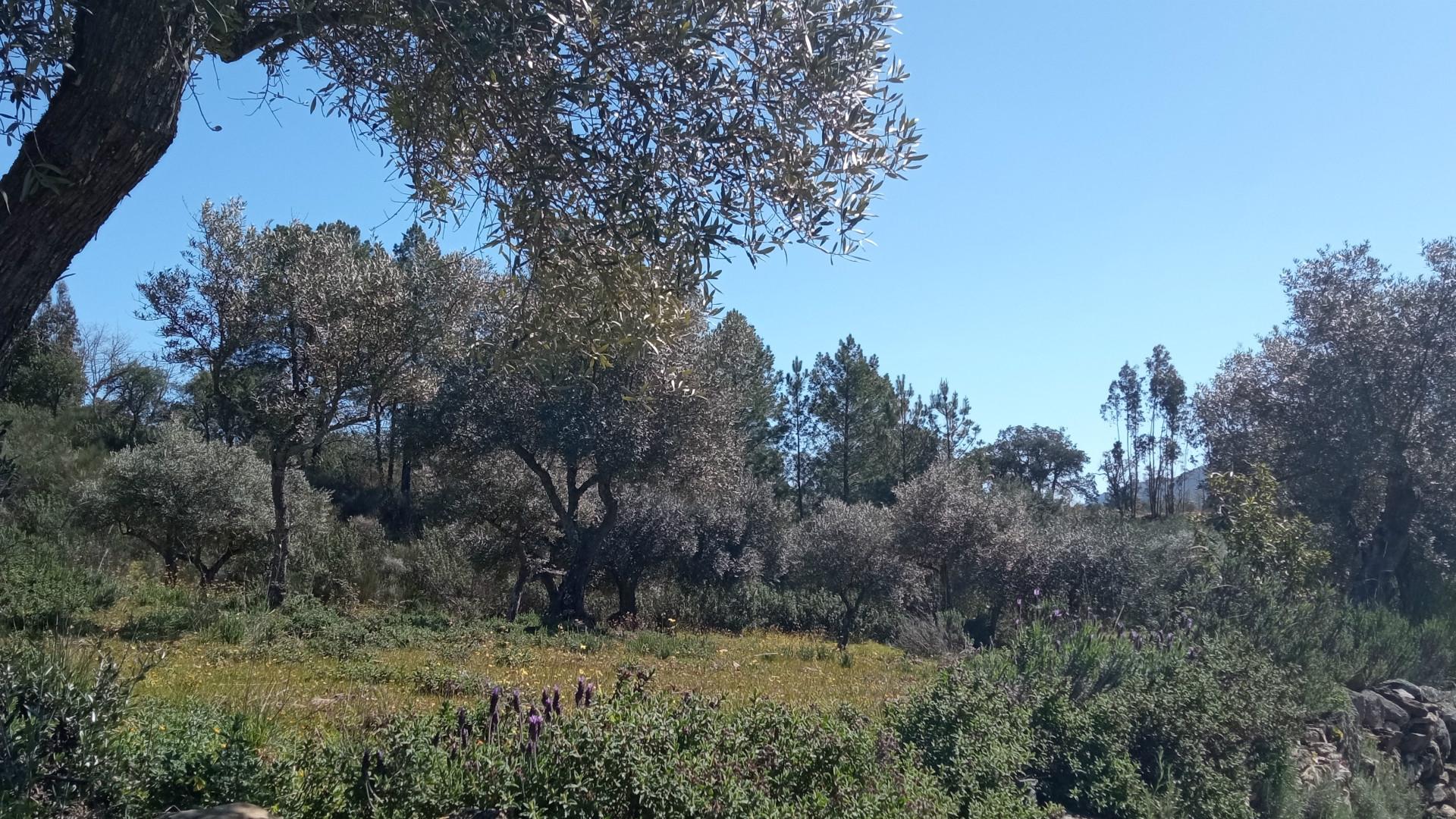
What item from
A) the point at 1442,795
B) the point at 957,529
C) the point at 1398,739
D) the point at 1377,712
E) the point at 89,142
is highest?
the point at 89,142

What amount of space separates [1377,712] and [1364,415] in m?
8.55

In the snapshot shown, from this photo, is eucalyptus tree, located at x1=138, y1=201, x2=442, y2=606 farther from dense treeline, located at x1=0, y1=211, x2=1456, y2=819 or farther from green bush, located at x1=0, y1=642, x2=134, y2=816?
green bush, located at x1=0, y1=642, x2=134, y2=816

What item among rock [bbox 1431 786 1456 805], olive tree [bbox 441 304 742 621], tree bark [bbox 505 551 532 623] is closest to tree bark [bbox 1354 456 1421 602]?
rock [bbox 1431 786 1456 805]

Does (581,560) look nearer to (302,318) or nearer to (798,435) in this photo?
(302,318)

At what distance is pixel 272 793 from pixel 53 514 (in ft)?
57.2

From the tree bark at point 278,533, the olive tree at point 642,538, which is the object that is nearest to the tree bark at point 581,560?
the olive tree at point 642,538

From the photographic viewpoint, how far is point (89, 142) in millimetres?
3574

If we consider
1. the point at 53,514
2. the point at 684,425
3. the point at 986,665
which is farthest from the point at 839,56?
the point at 53,514

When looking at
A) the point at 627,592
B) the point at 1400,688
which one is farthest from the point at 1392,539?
the point at 627,592

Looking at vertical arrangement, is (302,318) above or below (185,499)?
above

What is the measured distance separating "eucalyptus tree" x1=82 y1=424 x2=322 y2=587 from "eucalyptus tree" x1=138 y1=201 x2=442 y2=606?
5.00 feet

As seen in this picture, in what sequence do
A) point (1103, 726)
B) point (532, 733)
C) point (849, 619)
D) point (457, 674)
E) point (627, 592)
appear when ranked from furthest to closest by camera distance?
point (627, 592) → point (849, 619) → point (457, 674) → point (1103, 726) → point (532, 733)

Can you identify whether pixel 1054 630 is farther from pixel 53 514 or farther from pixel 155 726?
pixel 53 514

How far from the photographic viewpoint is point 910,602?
76.2ft
